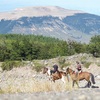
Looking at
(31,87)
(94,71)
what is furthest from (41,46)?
(31,87)

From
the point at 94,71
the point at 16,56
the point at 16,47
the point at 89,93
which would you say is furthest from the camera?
the point at 16,47

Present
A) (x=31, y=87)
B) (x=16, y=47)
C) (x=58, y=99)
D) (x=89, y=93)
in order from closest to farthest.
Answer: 1. (x=58, y=99)
2. (x=89, y=93)
3. (x=31, y=87)
4. (x=16, y=47)

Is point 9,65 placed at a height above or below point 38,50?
above

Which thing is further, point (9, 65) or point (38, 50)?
point (38, 50)

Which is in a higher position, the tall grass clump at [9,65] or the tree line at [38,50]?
the tall grass clump at [9,65]

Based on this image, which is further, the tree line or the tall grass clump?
the tree line

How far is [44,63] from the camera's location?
247 ft

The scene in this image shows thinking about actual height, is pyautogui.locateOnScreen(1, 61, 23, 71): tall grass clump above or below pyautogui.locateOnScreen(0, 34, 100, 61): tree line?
above

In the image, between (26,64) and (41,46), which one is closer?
(26,64)

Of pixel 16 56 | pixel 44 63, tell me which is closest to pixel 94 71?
pixel 44 63

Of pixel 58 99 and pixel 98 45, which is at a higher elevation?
pixel 58 99

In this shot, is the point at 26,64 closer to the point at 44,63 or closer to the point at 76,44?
the point at 44,63

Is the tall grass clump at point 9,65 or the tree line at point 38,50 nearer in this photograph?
the tall grass clump at point 9,65

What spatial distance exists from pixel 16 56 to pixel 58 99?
10372cm
